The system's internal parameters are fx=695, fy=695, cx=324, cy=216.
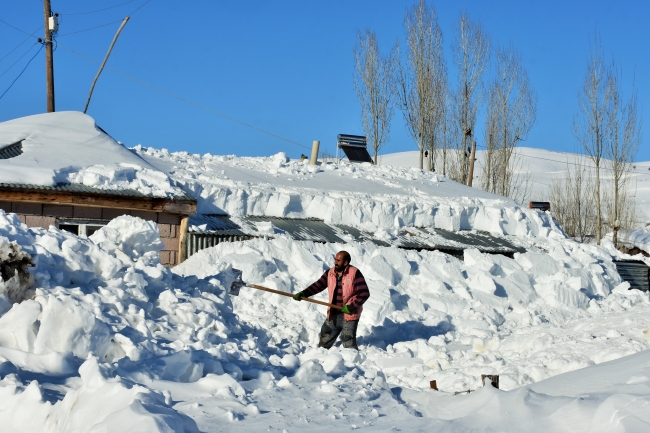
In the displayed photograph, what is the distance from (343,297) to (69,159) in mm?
6205

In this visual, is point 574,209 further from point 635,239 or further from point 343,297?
point 343,297

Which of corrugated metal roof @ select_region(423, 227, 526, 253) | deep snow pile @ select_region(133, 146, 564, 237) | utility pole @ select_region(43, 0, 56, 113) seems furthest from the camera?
utility pole @ select_region(43, 0, 56, 113)

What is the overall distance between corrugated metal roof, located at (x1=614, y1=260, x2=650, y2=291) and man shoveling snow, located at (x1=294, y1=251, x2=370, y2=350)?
9.41m

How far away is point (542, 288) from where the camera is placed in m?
12.2

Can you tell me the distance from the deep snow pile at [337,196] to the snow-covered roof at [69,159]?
4.04ft

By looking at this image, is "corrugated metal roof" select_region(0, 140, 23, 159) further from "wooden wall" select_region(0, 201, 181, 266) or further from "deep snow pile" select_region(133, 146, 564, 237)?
"deep snow pile" select_region(133, 146, 564, 237)

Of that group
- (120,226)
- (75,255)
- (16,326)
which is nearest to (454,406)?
(16,326)

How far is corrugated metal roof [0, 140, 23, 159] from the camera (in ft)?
37.0

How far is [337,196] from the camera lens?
1397 centimetres

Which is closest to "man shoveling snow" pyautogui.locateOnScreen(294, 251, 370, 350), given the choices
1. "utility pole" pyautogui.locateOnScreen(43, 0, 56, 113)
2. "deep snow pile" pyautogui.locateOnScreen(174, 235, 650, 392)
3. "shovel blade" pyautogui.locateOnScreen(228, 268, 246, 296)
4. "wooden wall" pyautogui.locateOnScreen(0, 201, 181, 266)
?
"deep snow pile" pyautogui.locateOnScreen(174, 235, 650, 392)

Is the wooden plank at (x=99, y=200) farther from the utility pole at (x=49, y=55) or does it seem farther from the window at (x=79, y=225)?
the utility pole at (x=49, y=55)

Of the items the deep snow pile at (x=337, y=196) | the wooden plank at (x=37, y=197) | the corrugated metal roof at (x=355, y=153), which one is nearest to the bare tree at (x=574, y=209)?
the corrugated metal roof at (x=355, y=153)

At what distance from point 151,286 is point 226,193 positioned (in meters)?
6.29

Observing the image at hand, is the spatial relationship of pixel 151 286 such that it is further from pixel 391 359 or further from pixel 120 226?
pixel 391 359
